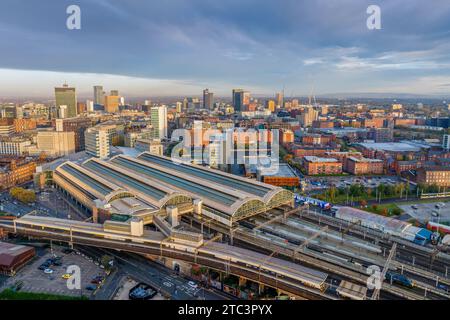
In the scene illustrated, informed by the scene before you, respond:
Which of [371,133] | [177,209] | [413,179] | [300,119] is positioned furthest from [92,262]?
[300,119]

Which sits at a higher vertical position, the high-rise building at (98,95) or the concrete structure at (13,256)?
the high-rise building at (98,95)

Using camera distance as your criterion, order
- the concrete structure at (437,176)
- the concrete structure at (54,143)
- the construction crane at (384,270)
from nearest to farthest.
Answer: the construction crane at (384,270)
the concrete structure at (437,176)
the concrete structure at (54,143)

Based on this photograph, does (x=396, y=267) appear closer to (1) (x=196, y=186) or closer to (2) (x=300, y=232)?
(2) (x=300, y=232)

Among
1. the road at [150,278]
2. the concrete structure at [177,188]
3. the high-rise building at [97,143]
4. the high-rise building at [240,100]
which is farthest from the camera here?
the high-rise building at [240,100]

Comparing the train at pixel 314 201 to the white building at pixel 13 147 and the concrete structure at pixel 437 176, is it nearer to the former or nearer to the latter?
the concrete structure at pixel 437 176

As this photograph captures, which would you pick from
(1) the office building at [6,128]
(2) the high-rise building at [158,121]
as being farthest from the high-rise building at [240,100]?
(1) the office building at [6,128]

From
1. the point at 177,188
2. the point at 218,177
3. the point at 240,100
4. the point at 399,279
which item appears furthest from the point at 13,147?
the point at 240,100

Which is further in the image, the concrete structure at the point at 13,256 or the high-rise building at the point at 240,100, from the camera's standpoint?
the high-rise building at the point at 240,100
